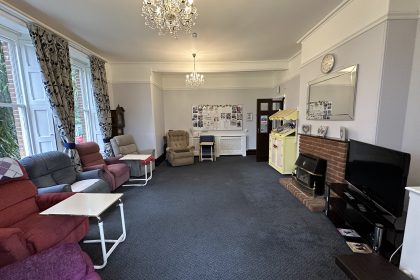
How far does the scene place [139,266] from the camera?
1.89 meters

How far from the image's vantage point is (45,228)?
176cm

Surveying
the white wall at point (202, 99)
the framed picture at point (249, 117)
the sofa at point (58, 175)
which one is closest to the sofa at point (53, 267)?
the sofa at point (58, 175)

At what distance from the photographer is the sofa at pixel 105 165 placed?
3.45m

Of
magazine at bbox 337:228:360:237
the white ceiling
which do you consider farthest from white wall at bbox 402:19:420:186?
the white ceiling

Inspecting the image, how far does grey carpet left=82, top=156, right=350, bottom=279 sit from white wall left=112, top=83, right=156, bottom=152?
6.05ft

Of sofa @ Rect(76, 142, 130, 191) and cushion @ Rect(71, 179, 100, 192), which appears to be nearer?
cushion @ Rect(71, 179, 100, 192)

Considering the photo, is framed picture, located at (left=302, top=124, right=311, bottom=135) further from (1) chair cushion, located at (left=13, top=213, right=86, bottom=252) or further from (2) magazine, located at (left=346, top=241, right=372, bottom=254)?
(1) chair cushion, located at (left=13, top=213, right=86, bottom=252)

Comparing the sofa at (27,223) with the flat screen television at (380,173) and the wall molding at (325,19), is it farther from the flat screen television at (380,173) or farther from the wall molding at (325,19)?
the wall molding at (325,19)

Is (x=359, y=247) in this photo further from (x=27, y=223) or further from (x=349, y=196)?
(x=27, y=223)

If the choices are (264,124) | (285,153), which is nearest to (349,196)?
(285,153)

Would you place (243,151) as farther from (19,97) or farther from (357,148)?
(19,97)

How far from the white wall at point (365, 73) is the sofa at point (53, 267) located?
118 inches

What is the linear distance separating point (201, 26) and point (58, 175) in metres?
3.10

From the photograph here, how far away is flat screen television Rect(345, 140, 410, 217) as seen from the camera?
162cm
